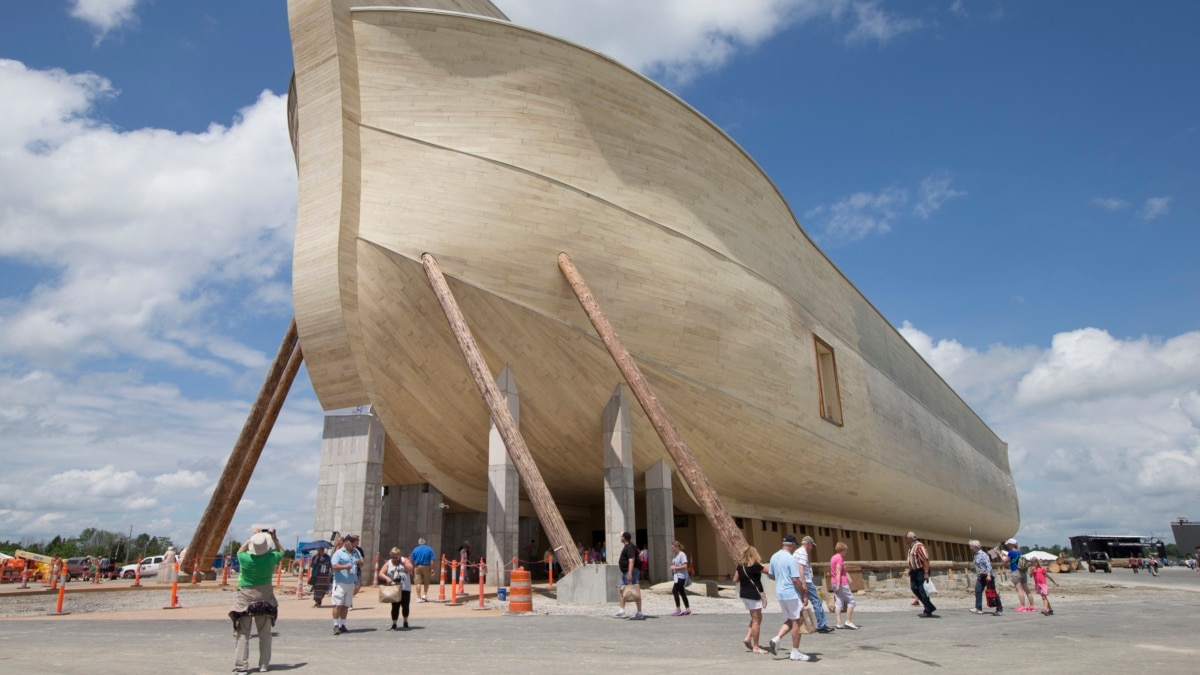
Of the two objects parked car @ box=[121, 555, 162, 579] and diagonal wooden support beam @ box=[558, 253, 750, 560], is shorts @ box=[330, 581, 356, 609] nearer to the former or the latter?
diagonal wooden support beam @ box=[558, 253, 750, 560]

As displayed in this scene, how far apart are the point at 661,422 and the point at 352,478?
6873 millimetres

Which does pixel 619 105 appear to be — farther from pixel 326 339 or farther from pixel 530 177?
pixel 326 339

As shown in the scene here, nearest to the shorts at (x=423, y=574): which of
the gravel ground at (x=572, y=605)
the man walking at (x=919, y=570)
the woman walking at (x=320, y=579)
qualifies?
the gravel ground at (x=572, y=605)

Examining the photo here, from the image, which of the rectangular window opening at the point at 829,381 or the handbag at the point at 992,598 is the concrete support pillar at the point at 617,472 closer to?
the handbag at the point at 992,598

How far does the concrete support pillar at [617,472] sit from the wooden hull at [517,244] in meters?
0.40

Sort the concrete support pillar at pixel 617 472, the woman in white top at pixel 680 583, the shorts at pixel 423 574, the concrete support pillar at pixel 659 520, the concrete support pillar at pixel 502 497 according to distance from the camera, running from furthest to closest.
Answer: the concrete support pillar at pixel 659 520, the concrete support pillar at pixel 617 472, the concrete support pillar at pixel 502 497, the shorts at pixel 423 574, the woman in white top at pixel 680 583

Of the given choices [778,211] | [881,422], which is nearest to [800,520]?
[881,422]

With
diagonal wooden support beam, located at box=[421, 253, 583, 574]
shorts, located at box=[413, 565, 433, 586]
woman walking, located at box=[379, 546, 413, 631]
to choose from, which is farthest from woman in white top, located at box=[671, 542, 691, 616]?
shorts, located at box=[413, 565, 433, 586]

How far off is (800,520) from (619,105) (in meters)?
16.7

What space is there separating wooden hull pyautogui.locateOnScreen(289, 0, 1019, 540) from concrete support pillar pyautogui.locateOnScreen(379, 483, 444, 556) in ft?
1.39

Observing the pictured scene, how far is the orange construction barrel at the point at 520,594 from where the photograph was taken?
37.1ft

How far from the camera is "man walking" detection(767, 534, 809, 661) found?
671 cm

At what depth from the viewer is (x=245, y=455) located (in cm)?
1994

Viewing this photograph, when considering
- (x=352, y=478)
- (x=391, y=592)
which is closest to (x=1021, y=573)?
(x=391, y=592)
